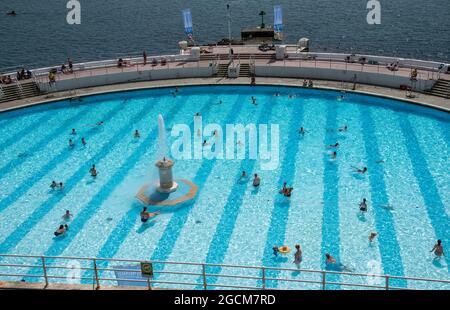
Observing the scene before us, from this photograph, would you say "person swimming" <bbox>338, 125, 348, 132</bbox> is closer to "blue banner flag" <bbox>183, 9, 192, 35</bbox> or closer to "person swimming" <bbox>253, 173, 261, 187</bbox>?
"person swimming" <bbox>253, 173, 261, 187</bbox>

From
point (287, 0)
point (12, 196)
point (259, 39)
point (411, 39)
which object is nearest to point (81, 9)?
point (287, 0)

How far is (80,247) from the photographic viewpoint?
19.1 metres

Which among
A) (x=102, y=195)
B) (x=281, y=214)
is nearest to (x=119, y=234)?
(x=102, y=195)

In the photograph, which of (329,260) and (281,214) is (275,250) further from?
(281,214)

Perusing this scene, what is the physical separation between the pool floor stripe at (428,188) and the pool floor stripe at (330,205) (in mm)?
3545

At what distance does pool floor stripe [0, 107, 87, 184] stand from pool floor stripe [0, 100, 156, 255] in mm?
3399

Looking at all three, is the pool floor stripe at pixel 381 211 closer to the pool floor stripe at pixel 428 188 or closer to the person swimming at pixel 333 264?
the person swimming at pixel 333 264

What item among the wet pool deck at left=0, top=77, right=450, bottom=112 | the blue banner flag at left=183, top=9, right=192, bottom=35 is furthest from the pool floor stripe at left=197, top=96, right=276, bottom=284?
the blue banner flag at left=183, top=9, right=192, bottom=35

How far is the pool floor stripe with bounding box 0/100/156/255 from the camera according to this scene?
19.6m

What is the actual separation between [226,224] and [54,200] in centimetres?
815

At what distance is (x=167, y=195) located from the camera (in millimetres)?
22422
